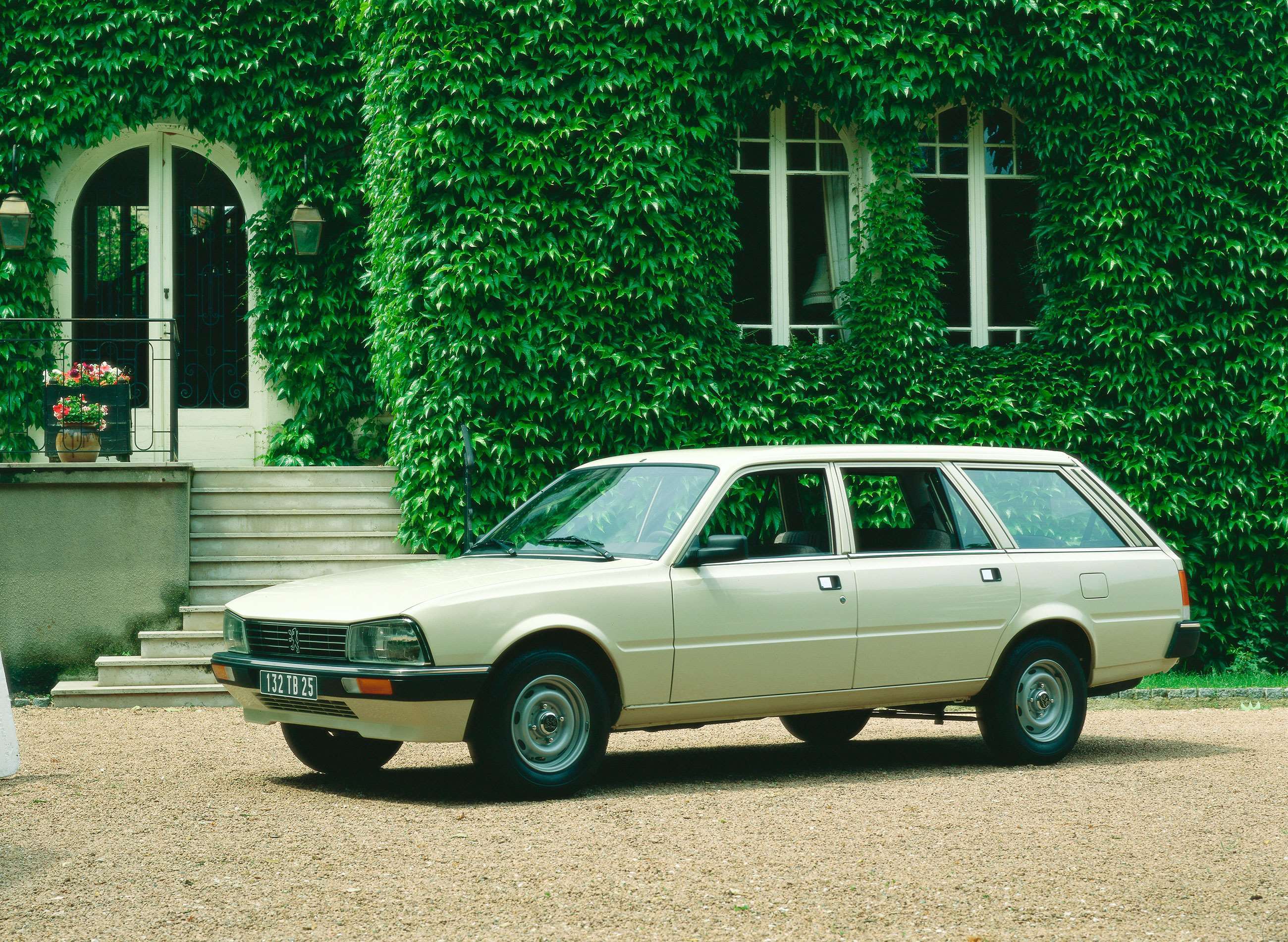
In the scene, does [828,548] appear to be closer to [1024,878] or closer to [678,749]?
[678,749]

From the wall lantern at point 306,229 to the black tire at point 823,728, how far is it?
293 inches

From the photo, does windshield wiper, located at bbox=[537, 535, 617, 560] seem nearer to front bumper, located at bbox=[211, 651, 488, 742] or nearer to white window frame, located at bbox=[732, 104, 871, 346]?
front bumper, located at bbox=[211, 651, 488, 742]

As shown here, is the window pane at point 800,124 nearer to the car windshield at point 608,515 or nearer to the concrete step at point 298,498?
the concrete step at point 298,498

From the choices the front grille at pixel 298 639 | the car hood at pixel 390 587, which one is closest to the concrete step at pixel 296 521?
the car hood at pixel 390 587

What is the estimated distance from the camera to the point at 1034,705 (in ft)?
26.6

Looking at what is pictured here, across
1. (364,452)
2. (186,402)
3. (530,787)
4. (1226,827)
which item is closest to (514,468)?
(364,452)

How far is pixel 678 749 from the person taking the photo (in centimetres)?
878

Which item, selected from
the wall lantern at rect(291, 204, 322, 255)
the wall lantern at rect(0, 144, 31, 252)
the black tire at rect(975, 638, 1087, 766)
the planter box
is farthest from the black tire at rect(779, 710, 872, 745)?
the wall lantern at rect(0, 144, 31, 252)

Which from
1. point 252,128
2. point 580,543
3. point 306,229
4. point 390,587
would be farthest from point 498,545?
point 252,128

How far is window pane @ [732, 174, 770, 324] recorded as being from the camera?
1409cm

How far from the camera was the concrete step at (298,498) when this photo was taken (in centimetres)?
1277

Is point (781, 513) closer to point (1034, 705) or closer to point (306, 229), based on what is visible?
point (1034, 705)

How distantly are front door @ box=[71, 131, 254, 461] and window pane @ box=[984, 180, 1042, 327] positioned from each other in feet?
23.8

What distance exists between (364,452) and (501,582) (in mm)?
7980
